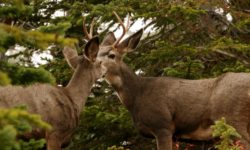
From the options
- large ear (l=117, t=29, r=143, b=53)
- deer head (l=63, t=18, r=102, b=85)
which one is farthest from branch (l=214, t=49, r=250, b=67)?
deer head (l=63, t=18, r=102, b=85)

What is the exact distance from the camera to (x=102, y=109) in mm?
14344

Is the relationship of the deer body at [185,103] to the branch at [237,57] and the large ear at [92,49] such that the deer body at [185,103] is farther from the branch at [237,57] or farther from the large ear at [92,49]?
the branch at [237,57]

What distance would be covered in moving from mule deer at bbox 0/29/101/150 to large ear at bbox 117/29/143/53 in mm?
1340

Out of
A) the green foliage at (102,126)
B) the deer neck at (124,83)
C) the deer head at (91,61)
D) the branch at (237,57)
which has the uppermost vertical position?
the deer head at (91,61)

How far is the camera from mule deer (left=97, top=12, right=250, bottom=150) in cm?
1241

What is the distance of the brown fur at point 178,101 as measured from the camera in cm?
1240

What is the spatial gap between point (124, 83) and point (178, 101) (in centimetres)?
111

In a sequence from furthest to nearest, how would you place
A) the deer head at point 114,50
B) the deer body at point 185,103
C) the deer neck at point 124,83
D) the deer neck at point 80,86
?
1. the deer neck at point 124,83
2. the deer head at point 114,50
3. the deer body at point 185,103
4. the deer neck at point 80,86

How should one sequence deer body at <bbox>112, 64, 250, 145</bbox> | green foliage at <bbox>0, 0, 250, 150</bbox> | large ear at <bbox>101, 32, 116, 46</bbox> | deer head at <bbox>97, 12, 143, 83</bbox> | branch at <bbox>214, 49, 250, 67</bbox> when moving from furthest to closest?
1. branch at <bbox>214, 49, 250, 67</bbox>
2. large ear at <bbox>101, 32, 116, 46</bbox>
3. green foliage at <bbox>0, 0, 250, 150</bbox>
4. deer head at <bbox>97, 12, 143, 83</bbox>
5. deer body at <bbox>112, 64, 250, 145</bbox>

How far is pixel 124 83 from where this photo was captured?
44.6 feet

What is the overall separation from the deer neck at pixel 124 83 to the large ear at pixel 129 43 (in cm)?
32

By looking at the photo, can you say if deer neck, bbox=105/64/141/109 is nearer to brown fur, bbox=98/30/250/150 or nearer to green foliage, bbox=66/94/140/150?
brown fur, bbox=98/30/250/150

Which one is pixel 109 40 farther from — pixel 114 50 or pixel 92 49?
pixel 92 49

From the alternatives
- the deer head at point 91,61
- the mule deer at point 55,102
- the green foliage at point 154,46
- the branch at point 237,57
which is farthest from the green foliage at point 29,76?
the branch at point 237,57
